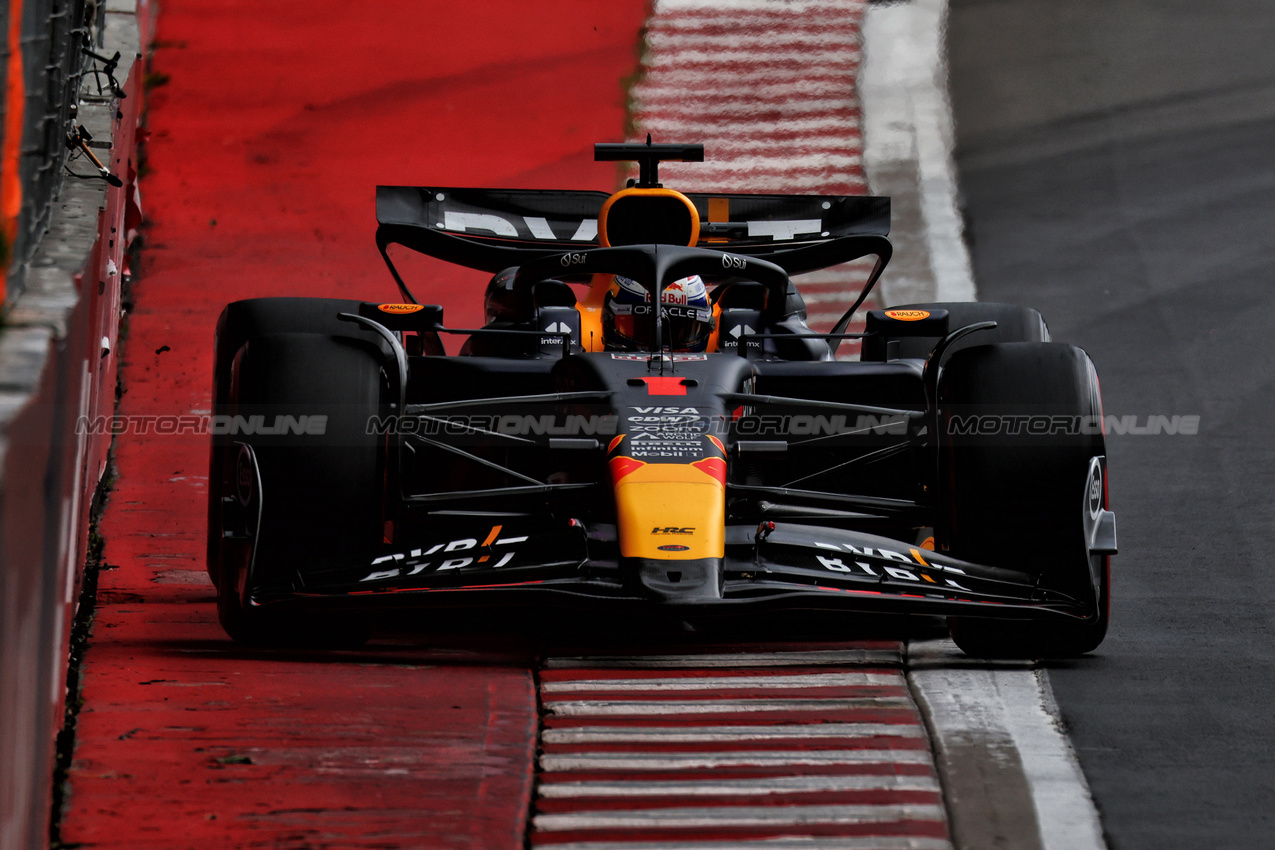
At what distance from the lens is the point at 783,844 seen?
3.62 metres

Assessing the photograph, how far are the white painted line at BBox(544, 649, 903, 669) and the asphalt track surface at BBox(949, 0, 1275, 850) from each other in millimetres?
602

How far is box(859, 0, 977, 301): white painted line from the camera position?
12250 mm

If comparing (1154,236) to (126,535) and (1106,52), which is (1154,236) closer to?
(1106,52)

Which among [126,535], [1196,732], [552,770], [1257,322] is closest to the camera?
[552,770]

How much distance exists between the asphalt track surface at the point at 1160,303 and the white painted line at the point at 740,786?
0.50 metres

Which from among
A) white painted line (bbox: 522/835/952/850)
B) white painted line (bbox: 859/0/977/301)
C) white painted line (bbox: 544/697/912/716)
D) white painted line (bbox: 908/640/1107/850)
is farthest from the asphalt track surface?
white painted line (bbox: 544/697/912/716)

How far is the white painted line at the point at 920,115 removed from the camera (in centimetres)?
1225

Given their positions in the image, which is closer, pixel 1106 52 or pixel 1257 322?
pixel 1257 322

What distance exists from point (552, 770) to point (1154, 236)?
→ 941 centimetres

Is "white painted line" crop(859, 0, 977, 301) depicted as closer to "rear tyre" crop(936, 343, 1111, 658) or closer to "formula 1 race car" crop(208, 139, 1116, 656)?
"formula 1 race car" crop(208, 139, 1116, 656)

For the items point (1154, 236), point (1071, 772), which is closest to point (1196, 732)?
point (1071, 772)

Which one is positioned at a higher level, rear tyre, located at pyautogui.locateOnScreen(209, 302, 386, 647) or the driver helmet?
the driver helmet

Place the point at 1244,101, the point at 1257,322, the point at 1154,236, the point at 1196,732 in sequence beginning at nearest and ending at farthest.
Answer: the point at 1196,732
the point at 1257,322
the point at 1154,236
the point at 1244,101

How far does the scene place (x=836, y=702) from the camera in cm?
473
